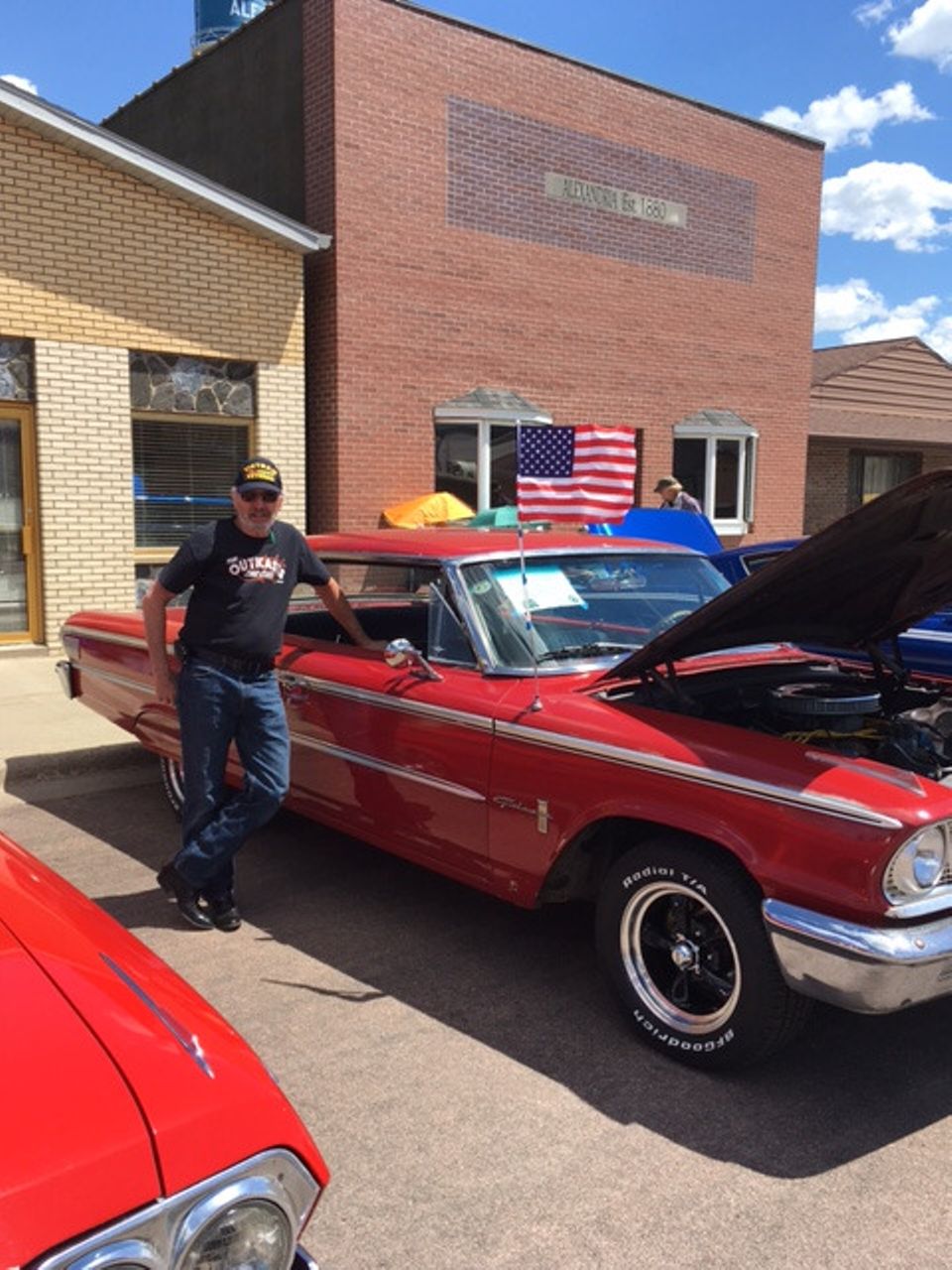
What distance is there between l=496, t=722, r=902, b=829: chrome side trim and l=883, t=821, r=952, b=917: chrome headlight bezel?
0.32ft

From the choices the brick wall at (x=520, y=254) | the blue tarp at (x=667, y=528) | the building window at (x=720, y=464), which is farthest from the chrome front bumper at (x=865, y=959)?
the building window at (x=720, y=464)

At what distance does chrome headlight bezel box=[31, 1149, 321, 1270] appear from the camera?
54.4 inches

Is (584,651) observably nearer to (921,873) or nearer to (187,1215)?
(921,873)

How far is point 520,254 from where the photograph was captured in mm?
12953

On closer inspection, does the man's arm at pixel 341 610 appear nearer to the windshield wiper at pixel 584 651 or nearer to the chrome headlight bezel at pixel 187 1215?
the windshield wiper at pixel 584 651

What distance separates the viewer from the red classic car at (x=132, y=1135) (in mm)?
1398

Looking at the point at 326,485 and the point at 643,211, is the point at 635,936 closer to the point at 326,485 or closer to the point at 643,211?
the point at 326,485

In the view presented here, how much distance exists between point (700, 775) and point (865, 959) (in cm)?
66

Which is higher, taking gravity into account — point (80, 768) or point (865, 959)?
point (865, 959)

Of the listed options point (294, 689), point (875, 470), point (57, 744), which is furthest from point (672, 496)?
point (875, 470)

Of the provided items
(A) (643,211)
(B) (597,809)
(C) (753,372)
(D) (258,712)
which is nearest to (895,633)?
(B) (597,809)

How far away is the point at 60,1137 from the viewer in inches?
57.5

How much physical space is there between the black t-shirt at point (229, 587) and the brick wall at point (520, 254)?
7.75m

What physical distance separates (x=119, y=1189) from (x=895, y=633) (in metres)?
3.32
